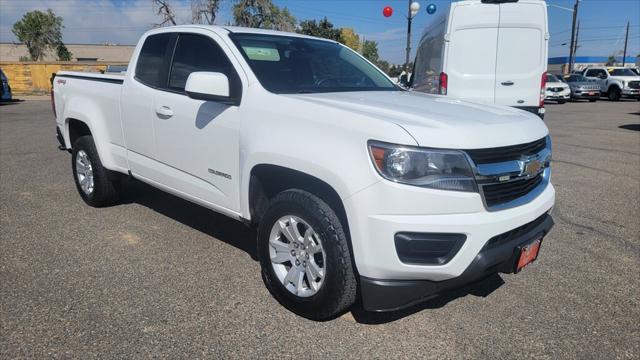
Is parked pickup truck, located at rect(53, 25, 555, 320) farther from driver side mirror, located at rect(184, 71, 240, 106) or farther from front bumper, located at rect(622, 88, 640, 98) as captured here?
front bumper, located at rect(622, 88, 640, 98)

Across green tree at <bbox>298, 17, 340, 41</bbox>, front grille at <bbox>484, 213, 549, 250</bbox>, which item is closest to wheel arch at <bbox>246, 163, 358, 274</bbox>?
front grille at <bbox>484, 213, 549, 250</bbox>

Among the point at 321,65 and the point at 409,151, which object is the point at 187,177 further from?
the point at 409,151

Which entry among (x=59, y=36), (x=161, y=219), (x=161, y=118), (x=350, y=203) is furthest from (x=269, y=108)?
(x=59, y=36)

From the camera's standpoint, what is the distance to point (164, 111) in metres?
3.90

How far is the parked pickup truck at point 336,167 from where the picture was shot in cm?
247

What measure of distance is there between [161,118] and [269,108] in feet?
4.29

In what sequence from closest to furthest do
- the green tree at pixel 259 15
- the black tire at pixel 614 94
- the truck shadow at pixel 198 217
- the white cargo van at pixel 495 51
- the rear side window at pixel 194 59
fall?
the rear side window at pixel 194 59, the truck shadow at pixel 198 217, the white cargo van at pixel 495 51, the black tire at pixel 614 94, the green tree at pixel 259 15

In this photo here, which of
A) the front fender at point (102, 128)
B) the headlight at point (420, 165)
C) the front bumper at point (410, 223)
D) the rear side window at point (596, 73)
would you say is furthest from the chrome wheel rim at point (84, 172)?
the rear side window at point (596, 73)

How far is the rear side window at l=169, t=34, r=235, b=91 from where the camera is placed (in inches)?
144

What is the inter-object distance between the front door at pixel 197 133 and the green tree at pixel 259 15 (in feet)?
95.9

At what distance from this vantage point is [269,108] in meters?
3.08

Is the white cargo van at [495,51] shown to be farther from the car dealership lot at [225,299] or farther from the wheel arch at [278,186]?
the wheel arch at [278,186]

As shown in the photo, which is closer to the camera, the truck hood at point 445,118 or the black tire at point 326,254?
the truck hood at point 445,118

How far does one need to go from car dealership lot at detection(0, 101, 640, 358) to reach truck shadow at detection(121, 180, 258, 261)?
0.02m
